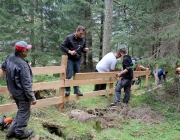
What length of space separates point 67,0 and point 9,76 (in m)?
12.3

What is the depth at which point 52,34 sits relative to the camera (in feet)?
45.3

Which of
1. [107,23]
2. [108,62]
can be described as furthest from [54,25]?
[108,62]

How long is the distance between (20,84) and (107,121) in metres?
2.53

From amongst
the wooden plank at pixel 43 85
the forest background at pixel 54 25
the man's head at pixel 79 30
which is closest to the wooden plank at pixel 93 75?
the wooden plank at pixel 43 85

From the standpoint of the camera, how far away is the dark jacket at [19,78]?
11.2 feet

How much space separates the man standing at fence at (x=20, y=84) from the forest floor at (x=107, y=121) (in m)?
0.30

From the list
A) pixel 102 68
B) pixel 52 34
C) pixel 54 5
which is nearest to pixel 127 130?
pixel 102 68

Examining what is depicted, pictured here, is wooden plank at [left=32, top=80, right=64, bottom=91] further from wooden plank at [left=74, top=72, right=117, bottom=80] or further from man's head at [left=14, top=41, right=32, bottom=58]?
man's head at [left=14, top=41, right=32, bottom=58]

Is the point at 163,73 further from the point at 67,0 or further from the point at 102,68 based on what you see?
the point at 67,0

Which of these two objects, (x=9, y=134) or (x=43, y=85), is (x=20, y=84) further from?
(x=43, y=85)

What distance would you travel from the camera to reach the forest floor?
4.26 m

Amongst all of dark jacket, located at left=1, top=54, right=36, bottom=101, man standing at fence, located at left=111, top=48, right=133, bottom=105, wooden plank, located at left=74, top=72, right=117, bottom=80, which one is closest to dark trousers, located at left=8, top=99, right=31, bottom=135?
dark jacket, located at left=1, top=54, right=36, bottom=101

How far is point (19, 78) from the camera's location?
3434mm

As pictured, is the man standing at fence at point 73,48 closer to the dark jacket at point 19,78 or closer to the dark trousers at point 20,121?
the dark trousers at point 20,121
